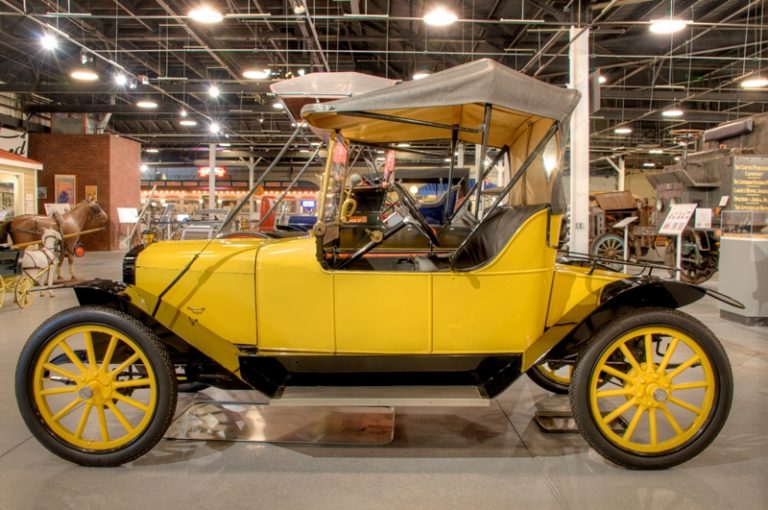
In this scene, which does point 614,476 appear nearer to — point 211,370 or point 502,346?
point 502,346

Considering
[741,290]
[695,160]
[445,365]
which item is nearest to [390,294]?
[445,365]

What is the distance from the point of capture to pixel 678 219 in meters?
8.63

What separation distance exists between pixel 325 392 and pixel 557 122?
1.87m

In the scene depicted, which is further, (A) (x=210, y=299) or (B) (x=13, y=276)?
(B) (x=13, y=276)

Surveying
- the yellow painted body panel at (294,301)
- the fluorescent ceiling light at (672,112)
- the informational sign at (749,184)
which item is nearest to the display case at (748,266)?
the informational sign at (749,184)

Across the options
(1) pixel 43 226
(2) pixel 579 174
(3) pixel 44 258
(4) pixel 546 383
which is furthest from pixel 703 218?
(1) pixel 43 226

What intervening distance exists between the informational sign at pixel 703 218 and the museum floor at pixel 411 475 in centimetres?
666

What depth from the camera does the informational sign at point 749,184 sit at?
843 centimetres

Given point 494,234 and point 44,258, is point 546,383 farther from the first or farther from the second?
point 44,258

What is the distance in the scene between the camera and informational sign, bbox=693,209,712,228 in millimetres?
8633

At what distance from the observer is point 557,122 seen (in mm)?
2652

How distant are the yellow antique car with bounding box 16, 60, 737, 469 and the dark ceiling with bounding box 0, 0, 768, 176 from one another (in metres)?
6.55

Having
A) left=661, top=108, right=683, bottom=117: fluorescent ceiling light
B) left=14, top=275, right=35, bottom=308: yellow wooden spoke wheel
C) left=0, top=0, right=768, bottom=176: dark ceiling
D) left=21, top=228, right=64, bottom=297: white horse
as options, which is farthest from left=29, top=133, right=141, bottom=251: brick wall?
left=661, top=108, right=683, bottom=117: fluorescent ceiling light

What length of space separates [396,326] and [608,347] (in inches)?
42.1
